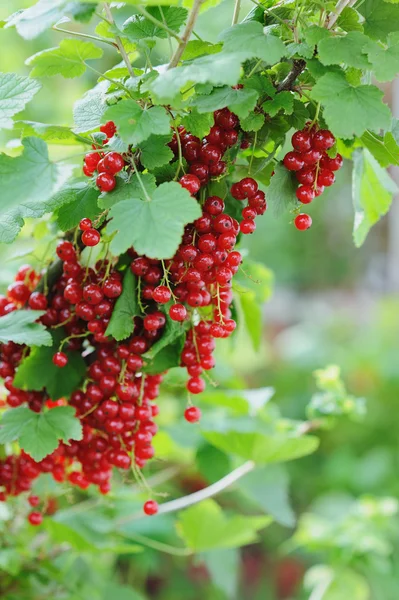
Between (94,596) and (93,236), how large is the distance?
551 millimetres

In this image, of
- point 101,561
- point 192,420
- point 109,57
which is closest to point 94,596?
point 101,561

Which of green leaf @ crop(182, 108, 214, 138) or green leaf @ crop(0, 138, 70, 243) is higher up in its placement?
green leaf @ crop(0, 138, 70, 243)

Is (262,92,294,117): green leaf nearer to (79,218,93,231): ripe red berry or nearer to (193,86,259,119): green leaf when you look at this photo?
(193,86,259,119): green leaf

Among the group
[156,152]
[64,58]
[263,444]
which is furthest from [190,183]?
[263,444]

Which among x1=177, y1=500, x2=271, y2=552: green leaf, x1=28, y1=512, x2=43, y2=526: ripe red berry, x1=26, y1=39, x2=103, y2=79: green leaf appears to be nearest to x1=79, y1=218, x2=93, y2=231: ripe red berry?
x1=26, y1=39, x2=103, y2=79: green leaf

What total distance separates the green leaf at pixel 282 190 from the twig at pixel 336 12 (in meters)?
0.10

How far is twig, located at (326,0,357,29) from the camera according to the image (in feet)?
1.38

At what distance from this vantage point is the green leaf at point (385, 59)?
1.32 feet

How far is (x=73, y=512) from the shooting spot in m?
0.74

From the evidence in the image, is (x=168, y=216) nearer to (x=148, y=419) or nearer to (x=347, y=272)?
(x=148, y=419)

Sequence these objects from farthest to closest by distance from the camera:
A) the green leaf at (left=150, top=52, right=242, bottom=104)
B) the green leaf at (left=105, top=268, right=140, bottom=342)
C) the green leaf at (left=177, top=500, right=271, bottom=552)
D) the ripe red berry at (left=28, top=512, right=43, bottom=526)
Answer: the green leaf at (left=177, top=500, right=271, bottom=552)
the ripe red berry at (left=28, top=512, right=43, bottom=526)
the green leaf at (left=105, top=268, right=140, bottom=342)
the green leaf at (left=150, top=52, right=242, bottom=104)

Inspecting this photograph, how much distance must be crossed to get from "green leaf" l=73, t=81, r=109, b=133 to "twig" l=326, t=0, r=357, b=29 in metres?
0.16

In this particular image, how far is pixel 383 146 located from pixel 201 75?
0.59ft

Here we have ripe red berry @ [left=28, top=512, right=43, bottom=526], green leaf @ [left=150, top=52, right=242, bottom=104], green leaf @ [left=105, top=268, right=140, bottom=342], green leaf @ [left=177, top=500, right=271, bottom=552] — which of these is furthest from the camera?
green leaf @ [left=177, top=500, right=271, bottom=552]
